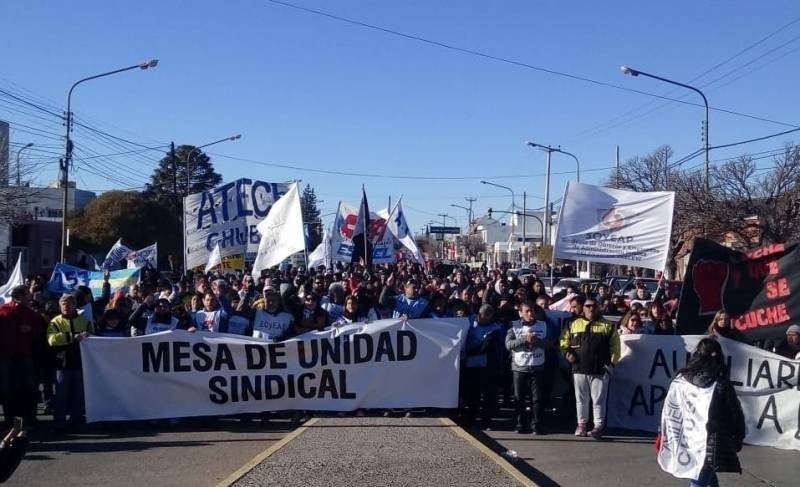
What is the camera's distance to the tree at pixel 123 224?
47406mm

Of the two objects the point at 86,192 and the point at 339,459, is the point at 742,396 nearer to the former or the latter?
the point at 339,459

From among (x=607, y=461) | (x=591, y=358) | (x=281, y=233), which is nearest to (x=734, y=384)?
(x=591, y=358)

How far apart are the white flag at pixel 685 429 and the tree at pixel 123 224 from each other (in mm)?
44079

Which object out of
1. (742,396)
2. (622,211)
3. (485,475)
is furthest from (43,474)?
(622,211)

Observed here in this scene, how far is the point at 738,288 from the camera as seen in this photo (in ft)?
32.9

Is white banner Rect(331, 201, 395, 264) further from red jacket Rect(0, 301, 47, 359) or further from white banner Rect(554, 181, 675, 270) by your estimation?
red jacket Rect(0, 301, 47, 359)

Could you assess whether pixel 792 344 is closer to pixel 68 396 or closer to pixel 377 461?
pixel 377 461

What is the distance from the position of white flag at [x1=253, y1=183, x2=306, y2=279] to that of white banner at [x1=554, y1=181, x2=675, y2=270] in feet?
16.2

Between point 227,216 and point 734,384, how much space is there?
34.9ft

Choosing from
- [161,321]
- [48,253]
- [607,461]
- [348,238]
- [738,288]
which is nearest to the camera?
[607,461]

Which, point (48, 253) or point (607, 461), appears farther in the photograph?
point (48, 253)

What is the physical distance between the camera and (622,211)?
12469 mm

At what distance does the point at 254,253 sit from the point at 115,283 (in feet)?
9.46

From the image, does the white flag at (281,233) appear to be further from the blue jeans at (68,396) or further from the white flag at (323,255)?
the white flag at (323,255)
